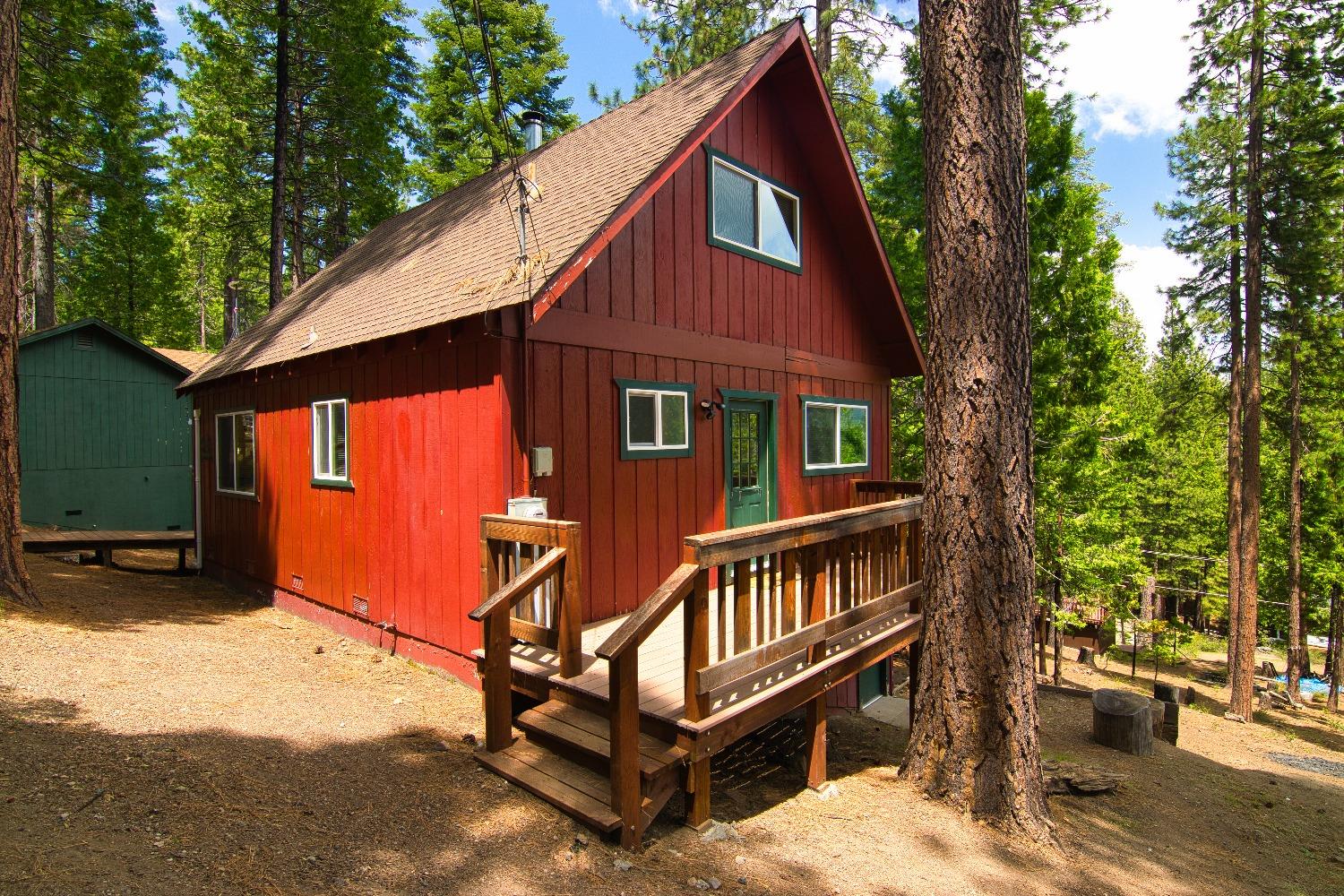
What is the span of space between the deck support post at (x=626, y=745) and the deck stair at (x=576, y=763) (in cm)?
7

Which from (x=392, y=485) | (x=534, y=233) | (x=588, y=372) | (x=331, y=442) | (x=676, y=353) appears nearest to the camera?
(x=588, y=372)

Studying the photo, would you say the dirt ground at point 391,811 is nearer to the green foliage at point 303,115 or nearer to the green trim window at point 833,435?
the green trim window at point 833,435

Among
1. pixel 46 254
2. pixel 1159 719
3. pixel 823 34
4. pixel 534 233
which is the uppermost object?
pixel 823 34

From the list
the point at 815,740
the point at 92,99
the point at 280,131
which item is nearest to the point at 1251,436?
A: the point at 815,740

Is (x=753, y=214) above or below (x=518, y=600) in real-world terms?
above

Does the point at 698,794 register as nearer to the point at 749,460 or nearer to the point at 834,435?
the point at 749,460

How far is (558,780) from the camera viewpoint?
4199 millimetres

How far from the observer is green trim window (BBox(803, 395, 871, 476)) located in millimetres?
9234

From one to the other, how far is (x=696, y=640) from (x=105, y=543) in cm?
1174

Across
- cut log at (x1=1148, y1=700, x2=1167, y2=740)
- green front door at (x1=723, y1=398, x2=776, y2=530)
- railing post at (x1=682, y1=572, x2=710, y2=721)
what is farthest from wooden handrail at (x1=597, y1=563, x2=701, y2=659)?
cut log at (x1=1148, y1=700, x2=1167, y2=740)

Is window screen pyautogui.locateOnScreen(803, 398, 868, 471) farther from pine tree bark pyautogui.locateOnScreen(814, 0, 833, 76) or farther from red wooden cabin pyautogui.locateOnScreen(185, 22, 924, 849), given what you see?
pine tree bark pyautogui.locateOnScreen(814, 0, 833, 76)

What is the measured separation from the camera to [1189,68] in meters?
16.8

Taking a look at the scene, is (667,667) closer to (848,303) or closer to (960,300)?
(960,300)

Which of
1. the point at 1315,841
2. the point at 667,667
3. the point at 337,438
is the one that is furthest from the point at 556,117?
the point at 1315,841
